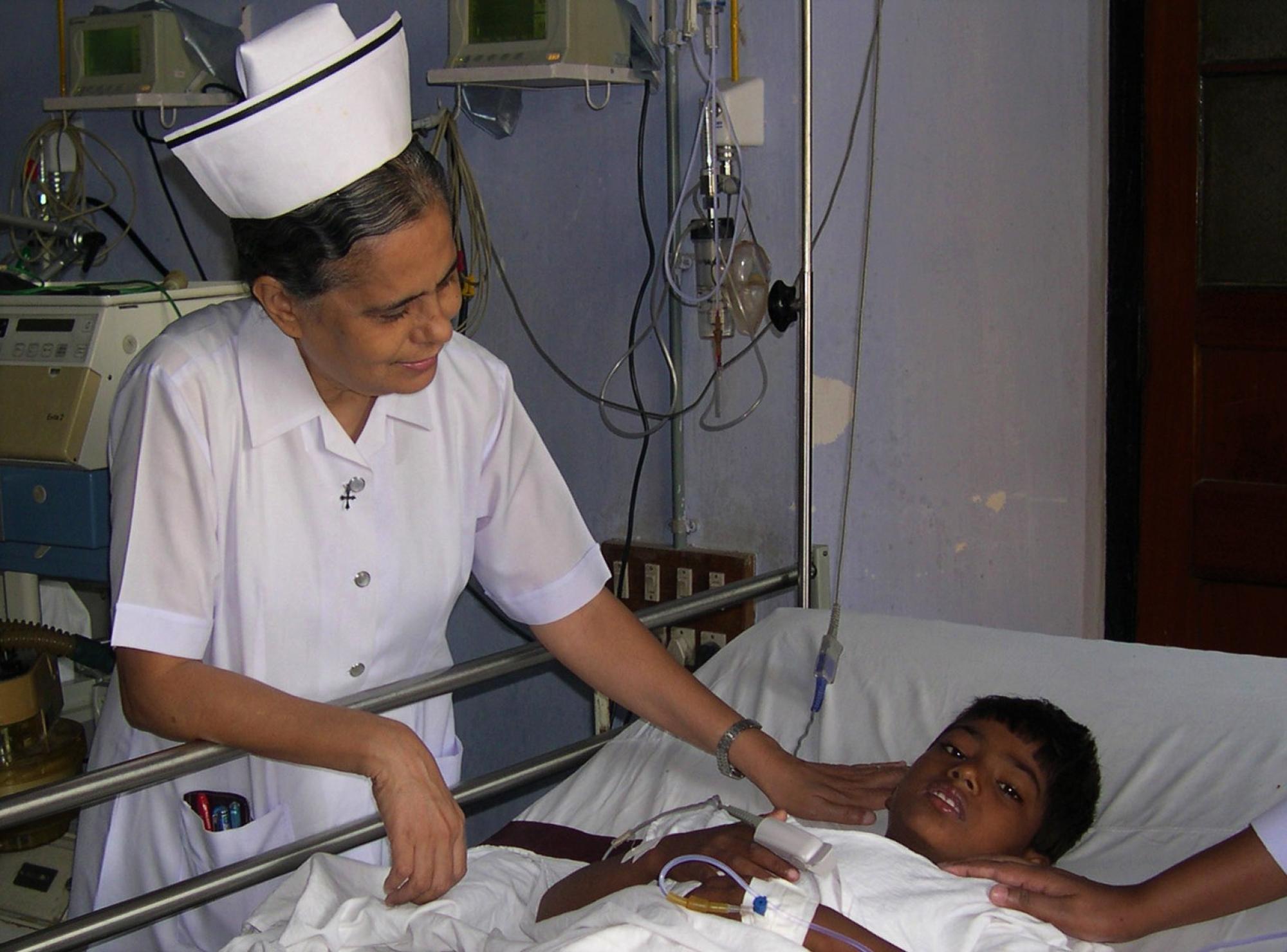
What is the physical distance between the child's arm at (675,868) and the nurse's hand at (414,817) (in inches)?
7.1

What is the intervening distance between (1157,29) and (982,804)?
197cm

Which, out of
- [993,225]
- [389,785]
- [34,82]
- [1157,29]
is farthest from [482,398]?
[34,82]

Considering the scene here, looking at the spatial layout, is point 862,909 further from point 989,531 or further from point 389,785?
point 989,531

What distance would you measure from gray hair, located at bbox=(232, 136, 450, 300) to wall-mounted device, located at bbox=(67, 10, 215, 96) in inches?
83.5

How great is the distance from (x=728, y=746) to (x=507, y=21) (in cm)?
173

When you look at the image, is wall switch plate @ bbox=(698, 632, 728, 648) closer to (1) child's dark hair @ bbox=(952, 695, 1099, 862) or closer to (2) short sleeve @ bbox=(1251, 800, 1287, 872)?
(1) child's dark hair @ bbox=(952, 695, 1099, 862)

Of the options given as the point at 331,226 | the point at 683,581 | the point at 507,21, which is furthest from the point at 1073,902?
the point at 507,21

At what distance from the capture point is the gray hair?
1.41m

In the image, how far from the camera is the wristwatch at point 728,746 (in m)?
1.69

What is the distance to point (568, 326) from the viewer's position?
3.07 m

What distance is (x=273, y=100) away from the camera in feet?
4.61

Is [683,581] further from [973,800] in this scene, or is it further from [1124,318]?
[973,800]

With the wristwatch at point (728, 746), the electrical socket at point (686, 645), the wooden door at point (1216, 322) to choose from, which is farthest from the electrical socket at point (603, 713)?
the wristwatch at point (728, 746)

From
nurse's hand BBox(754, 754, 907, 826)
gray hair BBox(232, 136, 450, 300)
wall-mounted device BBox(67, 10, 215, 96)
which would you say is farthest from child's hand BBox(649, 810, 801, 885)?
wall-mounted device BBox(67, 10, 215, 96)
